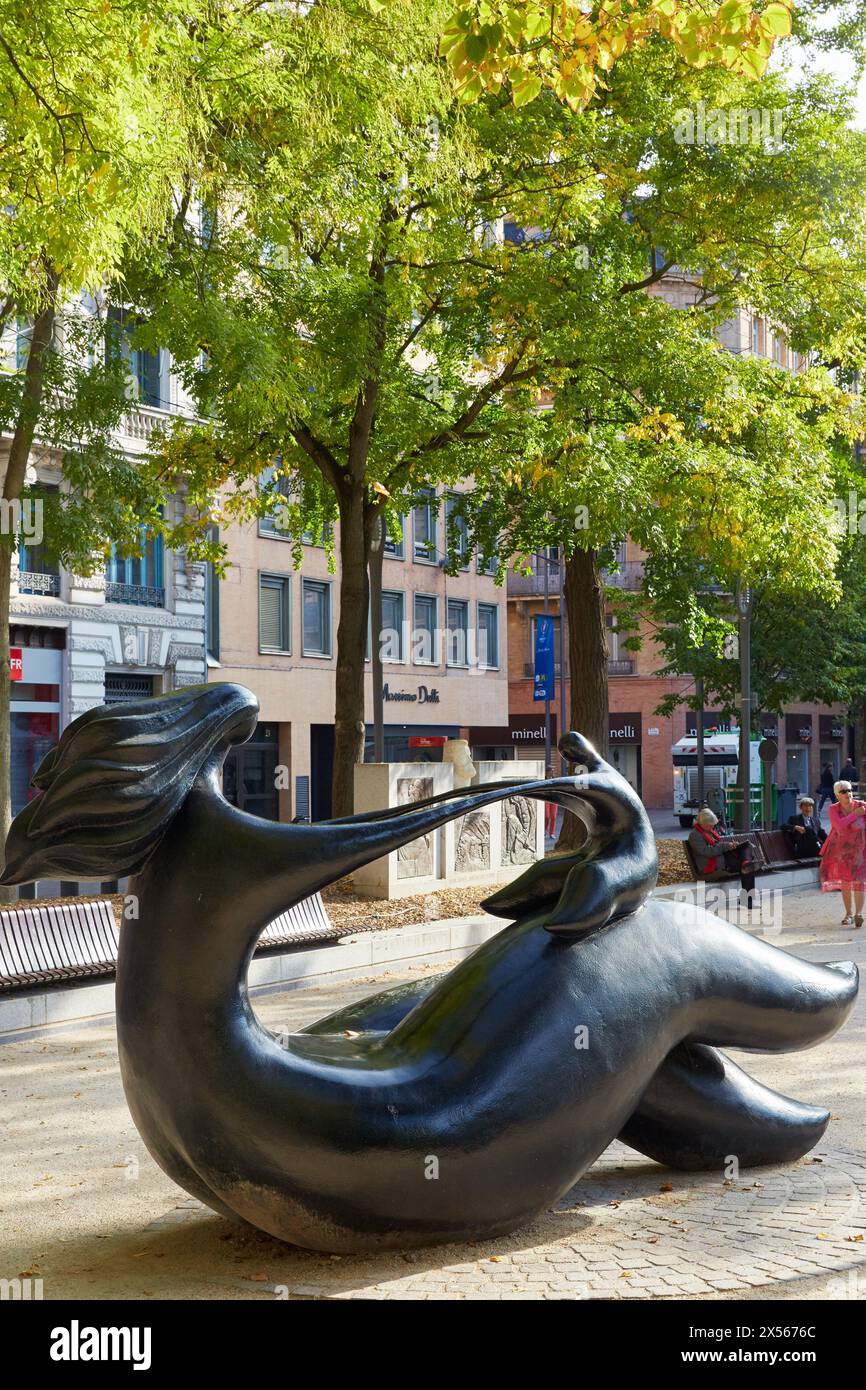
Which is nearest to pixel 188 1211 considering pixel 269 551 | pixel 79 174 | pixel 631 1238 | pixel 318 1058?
pixel 318 1058

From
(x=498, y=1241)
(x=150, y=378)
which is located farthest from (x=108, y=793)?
(x=150, y=378)

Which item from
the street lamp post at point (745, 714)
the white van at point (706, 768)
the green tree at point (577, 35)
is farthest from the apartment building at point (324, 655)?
the green tree at point (577, 35)

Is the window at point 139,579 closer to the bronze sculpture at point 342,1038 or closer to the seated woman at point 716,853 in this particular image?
the seated woman at point 716,853

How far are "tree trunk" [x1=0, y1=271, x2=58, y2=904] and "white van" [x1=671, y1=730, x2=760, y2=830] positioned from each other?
28135 mm

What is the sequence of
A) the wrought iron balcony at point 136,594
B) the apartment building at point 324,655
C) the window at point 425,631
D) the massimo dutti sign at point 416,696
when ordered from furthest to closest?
the window at point 425,631 → the massimo dutti sign at point 416,696 → the apartment building at point 324,655 → the wrought iron balcony at point 136,594

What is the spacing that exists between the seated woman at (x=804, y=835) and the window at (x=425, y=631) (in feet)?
63.7

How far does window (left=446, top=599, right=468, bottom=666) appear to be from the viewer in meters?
45.2

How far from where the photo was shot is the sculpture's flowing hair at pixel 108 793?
15.7 ft

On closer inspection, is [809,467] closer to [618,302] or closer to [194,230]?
[618,302]

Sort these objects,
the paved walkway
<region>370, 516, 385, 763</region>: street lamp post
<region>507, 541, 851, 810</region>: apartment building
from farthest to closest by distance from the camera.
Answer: <region>507, 541, 851, 810</region>: apartment building < <region>370, 516, 385, 763</region>: street lamp post < the paved walkway

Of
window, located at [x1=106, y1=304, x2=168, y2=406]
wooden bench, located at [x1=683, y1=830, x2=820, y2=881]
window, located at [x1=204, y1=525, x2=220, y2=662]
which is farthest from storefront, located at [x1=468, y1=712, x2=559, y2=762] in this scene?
wooden bench, located at [x1=683, y1=830, x2=820, y2=881]

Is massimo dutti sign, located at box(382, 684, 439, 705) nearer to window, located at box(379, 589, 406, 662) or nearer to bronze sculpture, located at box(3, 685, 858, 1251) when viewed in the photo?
window, located at box(379, 589, 406, 662)

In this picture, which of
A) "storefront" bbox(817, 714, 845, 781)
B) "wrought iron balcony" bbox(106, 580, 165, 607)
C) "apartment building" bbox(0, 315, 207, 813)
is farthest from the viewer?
"storefront" bbox(817, 714, 845, 781)

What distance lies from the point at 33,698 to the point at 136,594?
3.66 metres
